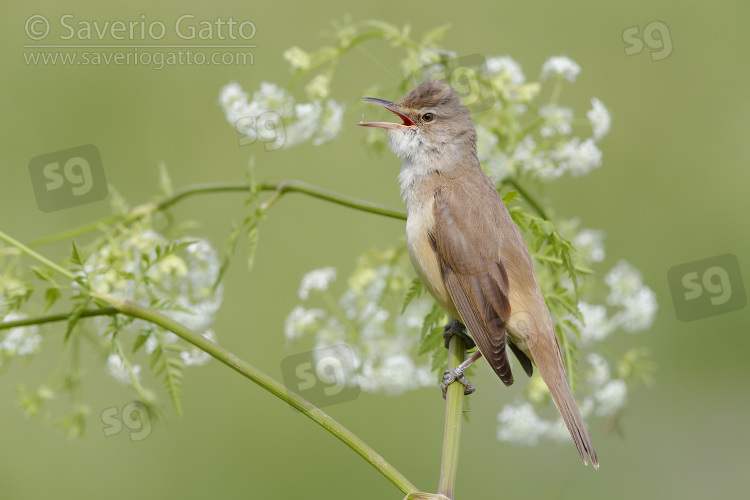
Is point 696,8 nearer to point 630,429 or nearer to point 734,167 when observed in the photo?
point 734,167

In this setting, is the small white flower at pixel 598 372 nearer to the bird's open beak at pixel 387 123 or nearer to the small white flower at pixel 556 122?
the small white flower at pixel 556 122

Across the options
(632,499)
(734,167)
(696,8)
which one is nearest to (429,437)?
(632,499)

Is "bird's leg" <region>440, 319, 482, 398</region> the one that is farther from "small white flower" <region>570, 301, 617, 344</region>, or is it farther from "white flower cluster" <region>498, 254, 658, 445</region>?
"small white flower" <region>570, 301, 617, 344</region>

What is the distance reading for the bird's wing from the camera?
3.15 metres

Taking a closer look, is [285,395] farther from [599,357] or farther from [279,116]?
[599,357]

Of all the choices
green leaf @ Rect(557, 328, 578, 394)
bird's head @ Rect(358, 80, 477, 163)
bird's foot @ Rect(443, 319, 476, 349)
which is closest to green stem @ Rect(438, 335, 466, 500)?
bird's foot @ Rect(443, 319, 476, 349)

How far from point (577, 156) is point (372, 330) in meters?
1.05

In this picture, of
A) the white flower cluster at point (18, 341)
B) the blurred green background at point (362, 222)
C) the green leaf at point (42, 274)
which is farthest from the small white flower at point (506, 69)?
the white flower cluster at point (18, 341)

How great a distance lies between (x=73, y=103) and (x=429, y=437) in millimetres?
4111

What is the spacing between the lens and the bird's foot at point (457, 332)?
3146 mm

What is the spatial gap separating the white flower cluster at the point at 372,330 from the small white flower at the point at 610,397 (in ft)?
2.23

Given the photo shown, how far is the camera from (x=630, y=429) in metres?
5.55

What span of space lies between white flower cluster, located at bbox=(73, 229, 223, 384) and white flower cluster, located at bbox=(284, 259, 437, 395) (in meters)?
0.42

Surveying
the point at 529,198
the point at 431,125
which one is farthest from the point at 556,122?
the point at 431,125
